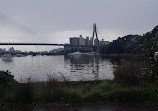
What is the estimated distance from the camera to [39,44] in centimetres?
7244

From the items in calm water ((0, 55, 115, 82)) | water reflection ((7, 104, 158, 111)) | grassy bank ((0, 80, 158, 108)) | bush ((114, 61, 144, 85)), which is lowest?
calm water ((0, 55, 115, 82))

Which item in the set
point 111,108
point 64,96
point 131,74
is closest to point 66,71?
point 131,74

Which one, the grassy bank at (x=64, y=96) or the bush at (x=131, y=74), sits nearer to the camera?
the grassy bank at (x=64, y=96)

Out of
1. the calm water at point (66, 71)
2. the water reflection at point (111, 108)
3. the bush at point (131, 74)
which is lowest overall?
the calm water at point (66, 71)

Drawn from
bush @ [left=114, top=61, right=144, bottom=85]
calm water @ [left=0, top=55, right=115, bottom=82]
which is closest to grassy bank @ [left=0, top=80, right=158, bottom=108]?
calm water @ [left=0, top=55, right=115, bottom=82]

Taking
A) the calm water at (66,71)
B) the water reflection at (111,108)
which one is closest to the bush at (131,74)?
the water reflection at (111,108)

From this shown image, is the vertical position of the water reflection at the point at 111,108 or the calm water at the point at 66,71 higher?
the water reflection at the point at 111,108

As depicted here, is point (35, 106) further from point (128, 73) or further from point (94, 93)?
point (128, 73)

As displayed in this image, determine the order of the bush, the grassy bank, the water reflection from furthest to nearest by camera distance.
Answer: the bush, the grassy bank, the water reflection

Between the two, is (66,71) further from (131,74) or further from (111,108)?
(111,108)

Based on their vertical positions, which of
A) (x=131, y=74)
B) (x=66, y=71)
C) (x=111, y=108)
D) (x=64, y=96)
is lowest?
(x=66, y=71)

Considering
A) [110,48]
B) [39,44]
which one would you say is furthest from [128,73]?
[110,48]

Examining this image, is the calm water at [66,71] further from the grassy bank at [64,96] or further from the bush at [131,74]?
the bush at [131,74]

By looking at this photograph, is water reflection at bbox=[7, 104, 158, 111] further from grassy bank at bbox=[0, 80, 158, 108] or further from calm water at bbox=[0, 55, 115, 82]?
calm water at bbox=[0, 55, 115, 82]
